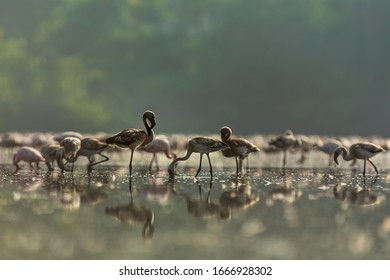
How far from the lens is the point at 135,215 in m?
5.97

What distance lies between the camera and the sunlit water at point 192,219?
15.3 ft

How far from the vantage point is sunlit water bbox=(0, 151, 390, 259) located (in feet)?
15.3

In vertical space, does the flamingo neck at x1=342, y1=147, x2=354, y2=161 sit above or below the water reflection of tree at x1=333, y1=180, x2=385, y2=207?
above

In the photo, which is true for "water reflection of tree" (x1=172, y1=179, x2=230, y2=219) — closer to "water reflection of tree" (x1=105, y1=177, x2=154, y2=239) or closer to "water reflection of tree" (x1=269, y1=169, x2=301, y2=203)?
"water reflection of tree" (x1=105, y1=177, x2=154, y2=239)

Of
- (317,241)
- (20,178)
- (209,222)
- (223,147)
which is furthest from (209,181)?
(317,241)

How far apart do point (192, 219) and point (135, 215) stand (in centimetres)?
56

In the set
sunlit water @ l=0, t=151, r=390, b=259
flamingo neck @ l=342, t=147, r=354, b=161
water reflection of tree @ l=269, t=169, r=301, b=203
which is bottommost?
sunlit water @ l=0, t=151, r=390, b=259

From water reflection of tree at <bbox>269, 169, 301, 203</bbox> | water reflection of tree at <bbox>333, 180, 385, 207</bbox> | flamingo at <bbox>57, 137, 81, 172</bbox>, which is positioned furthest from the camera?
flamingo at <bbox>57, 137, 81, 172</bbox>

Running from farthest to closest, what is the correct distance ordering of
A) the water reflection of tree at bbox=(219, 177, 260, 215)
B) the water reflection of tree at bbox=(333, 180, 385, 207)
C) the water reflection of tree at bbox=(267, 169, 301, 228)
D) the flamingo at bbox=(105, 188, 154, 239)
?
the water reflection of tree at bbox=(333, 180, 385, 207), the water reflection of tree at bbox=(219, 177, 260, 215), the water reflection of tree at bbox=(267, 169, 301, 228), the flamingo at bbox=(105, 188, 154, 239)

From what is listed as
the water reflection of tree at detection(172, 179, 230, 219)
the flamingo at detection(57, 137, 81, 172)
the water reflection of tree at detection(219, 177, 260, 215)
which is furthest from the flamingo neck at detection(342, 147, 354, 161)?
the flamingo at detection(57, 137, 81, 172)

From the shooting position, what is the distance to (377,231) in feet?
17.5

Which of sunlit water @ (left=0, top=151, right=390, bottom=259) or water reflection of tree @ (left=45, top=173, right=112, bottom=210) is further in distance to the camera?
water reflection of tree @ (left=45, top=173, right=112, bottom=210)

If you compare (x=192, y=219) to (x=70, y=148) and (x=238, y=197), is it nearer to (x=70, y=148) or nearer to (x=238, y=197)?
(x=238, y=197)

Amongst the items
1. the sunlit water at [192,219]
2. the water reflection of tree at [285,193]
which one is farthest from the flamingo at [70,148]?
the water reflection of tree at [285,193]
